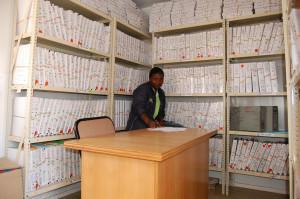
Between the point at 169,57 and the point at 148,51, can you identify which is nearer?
the point at 169,57

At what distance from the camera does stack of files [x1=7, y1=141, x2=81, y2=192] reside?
1.90m

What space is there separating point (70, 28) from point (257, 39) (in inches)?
80.9

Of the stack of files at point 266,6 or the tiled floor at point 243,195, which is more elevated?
the stack of files at point 266,6

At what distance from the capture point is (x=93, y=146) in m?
1.26

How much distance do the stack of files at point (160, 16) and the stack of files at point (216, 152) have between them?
1.68m

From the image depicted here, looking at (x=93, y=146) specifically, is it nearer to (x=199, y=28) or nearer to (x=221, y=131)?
(x=221, y=131)

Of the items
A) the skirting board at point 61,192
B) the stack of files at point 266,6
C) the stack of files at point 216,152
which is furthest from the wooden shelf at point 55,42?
the stack of files at point 266,6

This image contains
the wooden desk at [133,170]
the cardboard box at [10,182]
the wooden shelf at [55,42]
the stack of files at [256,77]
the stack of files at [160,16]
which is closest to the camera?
the wooden desk at [133,170]

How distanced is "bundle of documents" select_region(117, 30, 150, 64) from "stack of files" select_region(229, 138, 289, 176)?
1698 mm

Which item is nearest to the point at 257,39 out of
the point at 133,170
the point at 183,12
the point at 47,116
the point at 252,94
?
the point at 252,94

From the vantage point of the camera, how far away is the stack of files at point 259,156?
2.46 meters

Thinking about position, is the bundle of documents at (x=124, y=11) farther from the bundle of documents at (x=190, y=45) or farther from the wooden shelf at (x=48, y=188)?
the wooden shelf at (x=48, y=188)

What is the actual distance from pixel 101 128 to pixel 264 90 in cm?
186

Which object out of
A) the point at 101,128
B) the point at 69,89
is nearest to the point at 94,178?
the point at 101,128
